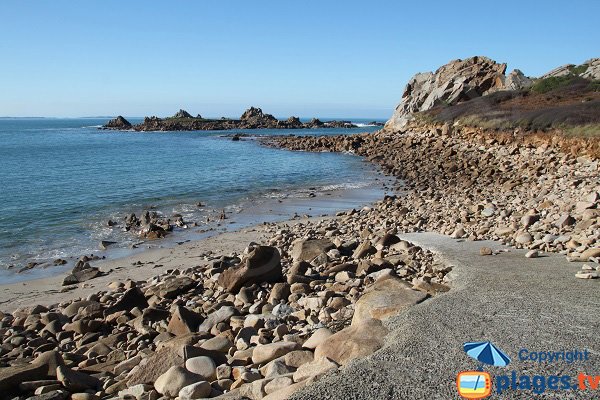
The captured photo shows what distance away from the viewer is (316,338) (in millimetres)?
5691

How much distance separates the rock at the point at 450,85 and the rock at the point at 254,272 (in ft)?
132

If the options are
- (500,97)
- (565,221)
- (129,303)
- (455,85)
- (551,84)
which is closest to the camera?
(129,303)

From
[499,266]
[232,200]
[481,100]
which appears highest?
[481,100]

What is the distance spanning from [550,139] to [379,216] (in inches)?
454

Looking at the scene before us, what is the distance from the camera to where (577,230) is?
9.30 meters

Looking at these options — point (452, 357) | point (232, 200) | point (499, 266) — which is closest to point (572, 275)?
point (499, 266)

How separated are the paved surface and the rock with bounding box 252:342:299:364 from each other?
1.16 metres

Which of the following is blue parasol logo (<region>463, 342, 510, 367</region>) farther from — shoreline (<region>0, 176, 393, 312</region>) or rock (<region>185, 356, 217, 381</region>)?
shoreline (<region>0, 176, 393, 312</region>)

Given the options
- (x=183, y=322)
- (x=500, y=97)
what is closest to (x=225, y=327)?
(x=183, y=322)

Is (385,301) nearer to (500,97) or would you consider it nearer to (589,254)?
(589,254)

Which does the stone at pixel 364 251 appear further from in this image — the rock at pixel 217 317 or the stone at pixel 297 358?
the stone at pixel 297 358

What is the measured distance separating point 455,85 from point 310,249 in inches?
1664

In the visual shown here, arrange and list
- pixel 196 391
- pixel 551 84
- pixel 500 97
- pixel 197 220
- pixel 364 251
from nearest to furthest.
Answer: pixel 196 391 → pixel 364 251 → pixel 197 220 → pixel 500 97 → pixel 551 84

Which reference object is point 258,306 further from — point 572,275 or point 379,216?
point 379,216
